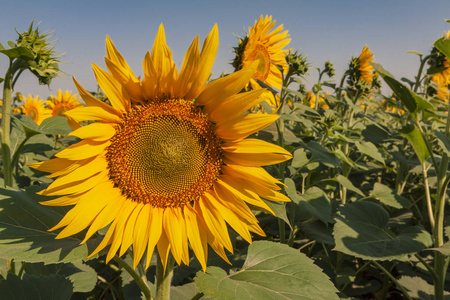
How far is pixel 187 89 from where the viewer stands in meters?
1.40

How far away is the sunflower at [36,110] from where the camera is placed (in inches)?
234

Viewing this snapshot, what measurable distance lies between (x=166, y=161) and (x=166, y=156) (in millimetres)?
20

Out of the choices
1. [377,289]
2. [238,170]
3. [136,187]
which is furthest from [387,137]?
[136,187]

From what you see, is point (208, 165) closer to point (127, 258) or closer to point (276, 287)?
point (276, 287)

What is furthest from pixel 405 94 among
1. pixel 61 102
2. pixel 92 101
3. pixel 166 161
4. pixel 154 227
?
pixel 61 102

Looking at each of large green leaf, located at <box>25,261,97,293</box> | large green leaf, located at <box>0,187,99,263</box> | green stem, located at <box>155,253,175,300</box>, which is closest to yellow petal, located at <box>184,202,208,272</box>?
green stem, located at <box>155,253,175,300</box>

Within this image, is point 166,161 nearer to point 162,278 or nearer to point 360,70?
point 162,278

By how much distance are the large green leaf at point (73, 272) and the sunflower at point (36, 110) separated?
4301 mm

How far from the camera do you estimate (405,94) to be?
2.00 m

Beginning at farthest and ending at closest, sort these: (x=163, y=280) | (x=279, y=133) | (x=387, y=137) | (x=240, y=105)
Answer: (x=387, y=137)
(x=279, y=133)
(x=163, y=280)
(x=240, y=105)

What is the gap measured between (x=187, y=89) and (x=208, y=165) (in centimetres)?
32

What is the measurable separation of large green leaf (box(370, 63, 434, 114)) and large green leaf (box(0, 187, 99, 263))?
1.59 meters

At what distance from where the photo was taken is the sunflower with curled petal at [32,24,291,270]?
1.30 m

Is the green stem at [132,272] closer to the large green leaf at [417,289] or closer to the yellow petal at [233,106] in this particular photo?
the yellow petal at [233,106]
